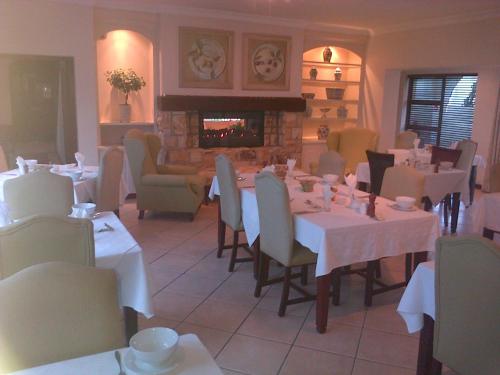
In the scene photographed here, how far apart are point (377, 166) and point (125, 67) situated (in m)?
4.25

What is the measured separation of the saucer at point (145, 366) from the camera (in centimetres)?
141

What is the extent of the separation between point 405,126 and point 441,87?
1.01 meters

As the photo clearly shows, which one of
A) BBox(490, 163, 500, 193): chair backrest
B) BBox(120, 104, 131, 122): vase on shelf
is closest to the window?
BBox(490, 163, 500, 193): chair backrest

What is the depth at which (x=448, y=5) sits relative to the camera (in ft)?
21.3

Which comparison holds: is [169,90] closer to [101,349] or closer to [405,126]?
[405,126]

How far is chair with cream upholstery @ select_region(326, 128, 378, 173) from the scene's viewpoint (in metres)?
7.14

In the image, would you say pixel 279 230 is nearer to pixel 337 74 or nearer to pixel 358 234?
pixel 358 234

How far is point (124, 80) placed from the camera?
7.02m

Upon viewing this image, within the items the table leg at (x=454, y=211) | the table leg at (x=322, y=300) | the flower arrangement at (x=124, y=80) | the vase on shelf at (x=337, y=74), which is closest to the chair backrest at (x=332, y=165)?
the table leg at (x=454, y=211)

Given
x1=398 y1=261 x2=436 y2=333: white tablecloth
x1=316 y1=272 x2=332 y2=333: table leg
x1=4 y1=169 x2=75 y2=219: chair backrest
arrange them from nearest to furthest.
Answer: x1=398 y1=261 x2=436 y2=333: white tablecloth → x1=316 y1=272 x2=332 y2=333: table leg → x1=4 y1=169 x2=75 y2=219: chair backrest

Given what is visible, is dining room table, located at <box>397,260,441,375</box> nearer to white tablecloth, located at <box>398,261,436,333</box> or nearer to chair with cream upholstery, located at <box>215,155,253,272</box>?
white tablecloth, located at <box>398,261,436,333</box>

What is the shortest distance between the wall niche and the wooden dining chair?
8.86 ft

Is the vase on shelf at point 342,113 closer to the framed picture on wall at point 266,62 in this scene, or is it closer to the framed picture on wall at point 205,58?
the framed picture on wall at point 266,62

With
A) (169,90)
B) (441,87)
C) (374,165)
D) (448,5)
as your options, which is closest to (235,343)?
Result: (374,165)
